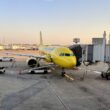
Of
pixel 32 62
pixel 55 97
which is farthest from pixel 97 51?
pixel 55 97

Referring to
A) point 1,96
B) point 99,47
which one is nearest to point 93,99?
point 1,96

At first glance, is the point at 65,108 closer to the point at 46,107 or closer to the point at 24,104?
the point at 46,107

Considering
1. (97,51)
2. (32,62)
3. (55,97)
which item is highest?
(97,51)

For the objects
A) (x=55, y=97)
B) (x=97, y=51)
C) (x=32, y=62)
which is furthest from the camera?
(x=32, y=62)

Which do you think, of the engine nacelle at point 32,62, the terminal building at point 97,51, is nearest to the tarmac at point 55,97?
the terminal building at point 97,51

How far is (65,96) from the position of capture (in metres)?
19.1

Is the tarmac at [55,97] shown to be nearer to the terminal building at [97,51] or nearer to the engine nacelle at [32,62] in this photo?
the terminal building at [97,51]

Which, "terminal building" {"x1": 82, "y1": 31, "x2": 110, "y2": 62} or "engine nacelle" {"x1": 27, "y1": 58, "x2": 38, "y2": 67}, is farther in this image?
"engine nacelle" {"x1": 27, "y1": 58, "x2": 38, "y2": 67}

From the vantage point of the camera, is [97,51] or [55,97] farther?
[97,51]

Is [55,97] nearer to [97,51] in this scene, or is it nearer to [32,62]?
[97,51]

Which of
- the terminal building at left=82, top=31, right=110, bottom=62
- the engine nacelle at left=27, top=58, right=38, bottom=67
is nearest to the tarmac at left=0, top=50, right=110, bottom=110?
the terminal building at left=82, top=31, right=110, bottom=62

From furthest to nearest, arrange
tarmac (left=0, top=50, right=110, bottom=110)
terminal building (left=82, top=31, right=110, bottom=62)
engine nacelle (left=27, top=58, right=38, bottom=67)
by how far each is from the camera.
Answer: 1. engine nacelle (left=27, top=58, right=38, bottom=67)
2. terminal building (left=82, top=31, right=110, bottom=62)
3. tarmac (left=0, top=50, right=110, bottom=110)

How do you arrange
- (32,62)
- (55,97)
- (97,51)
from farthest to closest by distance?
1. (32,62)
2. (97,51)
3. (55,97)

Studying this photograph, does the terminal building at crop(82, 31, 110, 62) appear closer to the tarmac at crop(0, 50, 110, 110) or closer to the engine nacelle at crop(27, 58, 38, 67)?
the engine nacelle at crop(27, 58, 38, 67)
